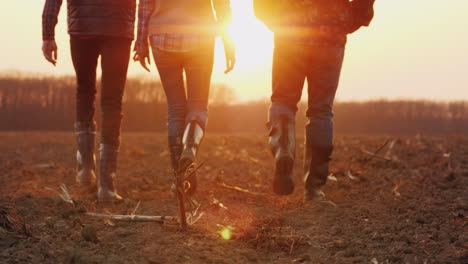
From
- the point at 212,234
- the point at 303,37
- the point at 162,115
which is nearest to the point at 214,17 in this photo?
the point at 303,37

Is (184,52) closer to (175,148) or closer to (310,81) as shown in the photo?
(175,148)

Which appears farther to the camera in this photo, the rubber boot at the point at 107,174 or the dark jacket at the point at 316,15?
the rubber boot at the point at 107,174

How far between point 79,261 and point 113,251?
10.5 inches

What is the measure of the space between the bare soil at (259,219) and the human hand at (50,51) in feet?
4.17

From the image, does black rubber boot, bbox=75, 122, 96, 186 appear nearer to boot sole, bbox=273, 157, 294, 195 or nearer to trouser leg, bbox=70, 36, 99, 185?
trouser leg, bbox=70, 36, 99, 185

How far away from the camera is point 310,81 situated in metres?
4.23

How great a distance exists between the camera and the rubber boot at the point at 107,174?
454 centimetres

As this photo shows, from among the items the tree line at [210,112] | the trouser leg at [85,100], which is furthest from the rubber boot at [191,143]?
the tree line at [210,112]

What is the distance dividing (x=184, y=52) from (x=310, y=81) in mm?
1068

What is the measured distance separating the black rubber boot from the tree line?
21999mm

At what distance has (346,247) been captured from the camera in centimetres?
328

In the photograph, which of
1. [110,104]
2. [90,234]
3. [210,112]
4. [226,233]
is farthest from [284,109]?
[210,112]

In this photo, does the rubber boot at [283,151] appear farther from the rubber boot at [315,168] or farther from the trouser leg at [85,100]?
the trouser leg at [85,100]

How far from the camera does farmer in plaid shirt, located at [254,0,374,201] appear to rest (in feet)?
13.4
